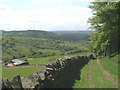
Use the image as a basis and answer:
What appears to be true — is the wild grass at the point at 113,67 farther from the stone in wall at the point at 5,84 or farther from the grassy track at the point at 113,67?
the stone in wall at the point at 5,84

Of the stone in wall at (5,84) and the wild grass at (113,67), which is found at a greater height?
the stone in wall at (5,84)

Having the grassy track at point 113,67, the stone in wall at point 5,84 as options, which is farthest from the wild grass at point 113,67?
the stone in wall at point 5,84

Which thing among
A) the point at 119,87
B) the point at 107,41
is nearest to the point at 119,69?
the point at 119,87

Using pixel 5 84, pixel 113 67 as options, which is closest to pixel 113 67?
pixel 113 67

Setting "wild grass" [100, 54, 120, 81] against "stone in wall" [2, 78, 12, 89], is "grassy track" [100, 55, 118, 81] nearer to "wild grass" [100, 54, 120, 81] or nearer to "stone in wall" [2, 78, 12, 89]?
"wild grass" [100, 54, 120, 81]

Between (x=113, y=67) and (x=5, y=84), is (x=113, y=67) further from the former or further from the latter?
(x=5, y=84)

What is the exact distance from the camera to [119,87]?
15.2 m

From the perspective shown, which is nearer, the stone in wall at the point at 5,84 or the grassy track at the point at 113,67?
the stone in wall at the point at 5,84

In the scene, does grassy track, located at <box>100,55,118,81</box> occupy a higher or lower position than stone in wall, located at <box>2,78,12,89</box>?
lower

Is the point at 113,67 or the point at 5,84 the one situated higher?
the point at 5,84

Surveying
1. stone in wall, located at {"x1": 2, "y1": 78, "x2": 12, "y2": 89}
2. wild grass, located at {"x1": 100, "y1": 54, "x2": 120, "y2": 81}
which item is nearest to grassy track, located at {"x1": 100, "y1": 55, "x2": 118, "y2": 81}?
wild grass, located at {"x1": 100, "y1": 54, "x2": 120, "y2": 81}

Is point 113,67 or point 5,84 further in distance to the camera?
point 113,67

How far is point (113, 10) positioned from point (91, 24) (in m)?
9.40

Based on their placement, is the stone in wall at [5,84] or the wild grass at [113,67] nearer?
the stone in wall at [5,84]
